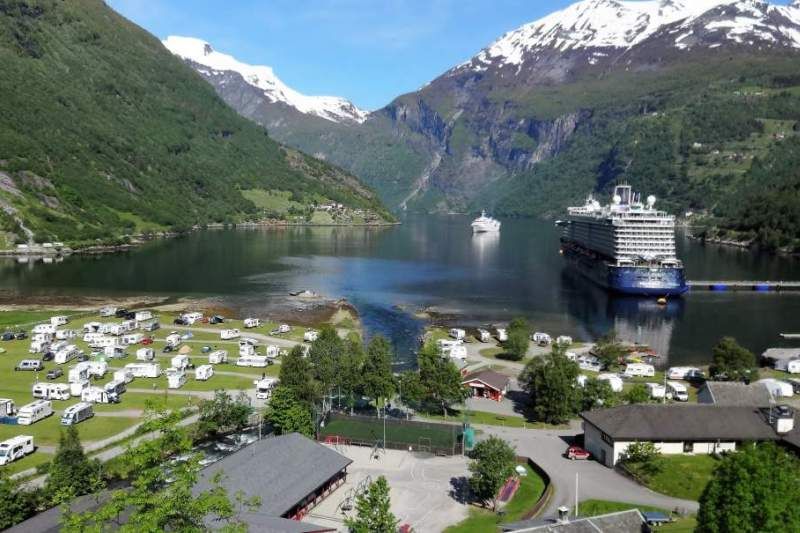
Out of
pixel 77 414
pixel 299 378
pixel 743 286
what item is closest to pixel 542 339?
pixel 299 378

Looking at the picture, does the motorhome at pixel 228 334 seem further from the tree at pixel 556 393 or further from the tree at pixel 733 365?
the tree at pixel 733 365

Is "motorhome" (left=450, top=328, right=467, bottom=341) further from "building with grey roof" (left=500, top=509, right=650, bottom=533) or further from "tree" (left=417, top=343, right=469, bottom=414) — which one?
"building with grey roof" (left=500, top=509, right=650, bottom=533)

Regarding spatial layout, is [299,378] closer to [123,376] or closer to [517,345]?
[123,376]

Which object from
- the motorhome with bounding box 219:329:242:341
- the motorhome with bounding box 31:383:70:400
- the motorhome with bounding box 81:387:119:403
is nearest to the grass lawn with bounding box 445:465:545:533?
the motorhome with bounding box 81:387:119:403

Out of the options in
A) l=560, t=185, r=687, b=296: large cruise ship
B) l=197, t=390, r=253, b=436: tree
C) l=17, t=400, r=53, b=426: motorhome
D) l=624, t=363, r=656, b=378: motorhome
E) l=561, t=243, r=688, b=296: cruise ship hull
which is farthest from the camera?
l=560, t=185, r=687, b=296: large cruise ship

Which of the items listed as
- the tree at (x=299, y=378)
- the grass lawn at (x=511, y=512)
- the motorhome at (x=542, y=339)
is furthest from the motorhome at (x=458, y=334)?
the grass lawn at (x=511, y=512)

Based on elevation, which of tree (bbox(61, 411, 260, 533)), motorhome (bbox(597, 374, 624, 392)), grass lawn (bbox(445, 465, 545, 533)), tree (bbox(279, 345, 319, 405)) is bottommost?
grass lawn (bbox(445, 465, 545, 533))

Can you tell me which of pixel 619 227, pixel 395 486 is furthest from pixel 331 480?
pixel 619 227
